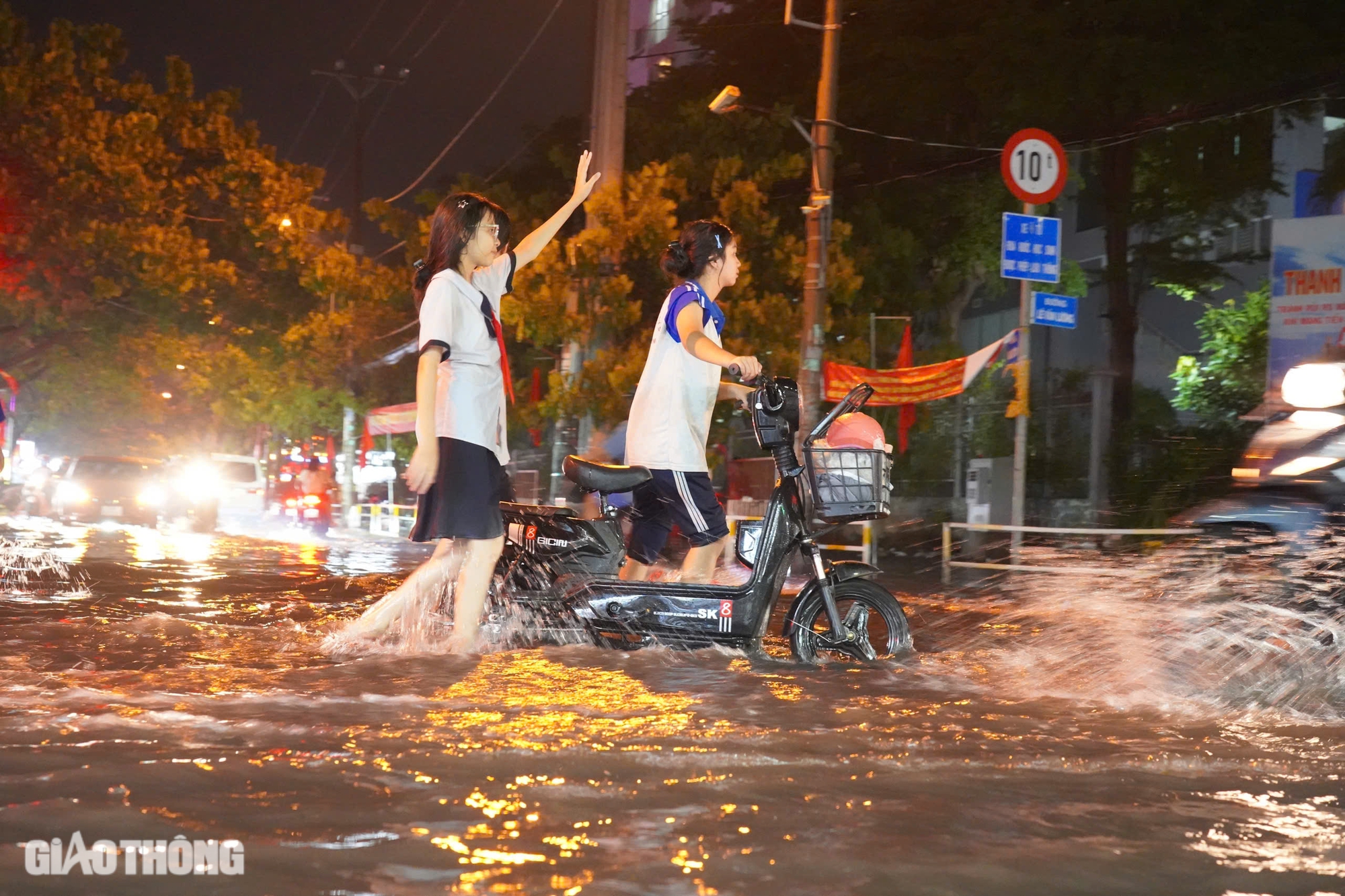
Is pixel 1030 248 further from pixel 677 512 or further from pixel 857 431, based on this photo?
pixel 677 512

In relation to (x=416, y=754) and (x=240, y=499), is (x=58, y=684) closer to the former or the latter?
A: (x=416, y=754)

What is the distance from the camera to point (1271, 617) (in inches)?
244

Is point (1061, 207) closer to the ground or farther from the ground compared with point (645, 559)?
farther from the ground

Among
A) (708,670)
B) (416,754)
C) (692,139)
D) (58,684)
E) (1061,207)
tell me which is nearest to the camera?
(416,754)

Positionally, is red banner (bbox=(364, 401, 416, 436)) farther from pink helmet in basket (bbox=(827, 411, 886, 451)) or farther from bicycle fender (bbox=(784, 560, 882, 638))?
bicycle fender (bbox=(784, 560, 882, 638))

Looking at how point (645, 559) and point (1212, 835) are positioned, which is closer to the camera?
point (1212, 835)

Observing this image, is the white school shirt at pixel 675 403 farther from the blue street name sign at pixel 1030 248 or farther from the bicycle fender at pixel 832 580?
the blue street name sign at pixel 1030 248

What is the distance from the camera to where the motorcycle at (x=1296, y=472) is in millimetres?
6273

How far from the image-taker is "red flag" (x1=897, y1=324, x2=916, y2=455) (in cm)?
1795

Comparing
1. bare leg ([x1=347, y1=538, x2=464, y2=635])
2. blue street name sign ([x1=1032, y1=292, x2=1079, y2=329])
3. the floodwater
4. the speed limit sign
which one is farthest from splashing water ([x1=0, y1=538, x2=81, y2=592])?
the speed limit sign

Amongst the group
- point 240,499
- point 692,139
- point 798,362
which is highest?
point 692,139

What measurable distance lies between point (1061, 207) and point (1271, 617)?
84.1 ft

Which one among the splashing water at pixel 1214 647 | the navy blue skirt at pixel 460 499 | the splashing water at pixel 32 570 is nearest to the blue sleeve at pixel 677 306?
the navy blue skirt at pixel 460 499

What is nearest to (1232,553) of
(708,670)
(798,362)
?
(708,670)
